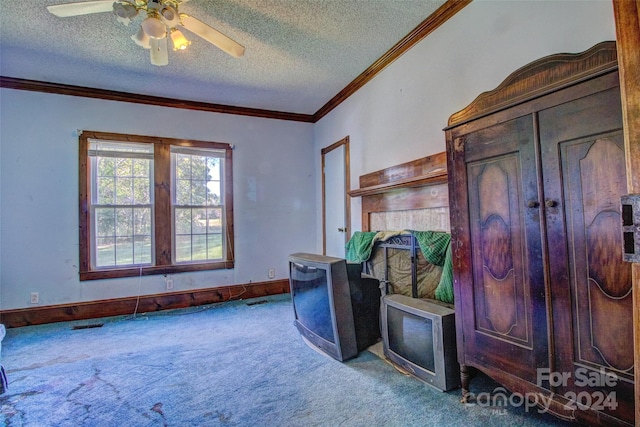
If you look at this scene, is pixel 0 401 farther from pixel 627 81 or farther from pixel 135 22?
pixel 627 81

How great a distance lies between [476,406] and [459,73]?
2113 millimetres

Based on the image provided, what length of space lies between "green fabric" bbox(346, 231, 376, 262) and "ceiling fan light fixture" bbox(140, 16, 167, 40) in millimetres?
2229

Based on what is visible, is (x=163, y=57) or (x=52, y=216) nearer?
(x=163, y=57)

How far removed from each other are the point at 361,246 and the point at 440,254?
901 millimetres

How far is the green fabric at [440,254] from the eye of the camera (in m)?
2.06

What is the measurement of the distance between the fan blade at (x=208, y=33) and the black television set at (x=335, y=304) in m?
1.62

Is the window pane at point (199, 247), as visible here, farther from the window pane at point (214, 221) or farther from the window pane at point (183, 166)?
the window pane at point (183, 166)

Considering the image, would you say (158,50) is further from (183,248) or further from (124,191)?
(183,248)

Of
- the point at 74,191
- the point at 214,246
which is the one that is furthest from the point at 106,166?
the point at 214,246

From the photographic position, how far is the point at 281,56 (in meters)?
2.96

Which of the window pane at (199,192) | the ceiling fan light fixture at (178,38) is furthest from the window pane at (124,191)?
the ceiling fan light fixture at (178,38)

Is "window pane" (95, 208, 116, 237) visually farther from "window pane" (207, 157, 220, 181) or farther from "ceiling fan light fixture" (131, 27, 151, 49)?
"ceiling fan light fixture" (131, 27, 151, 49)

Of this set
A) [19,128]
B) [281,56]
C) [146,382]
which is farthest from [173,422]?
[19,128]

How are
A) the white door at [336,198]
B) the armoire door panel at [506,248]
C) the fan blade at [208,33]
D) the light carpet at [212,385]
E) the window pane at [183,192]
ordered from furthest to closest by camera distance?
1. the window pane at [183,192]
2. the white door at [336,198]
3. the fan blade at [208,33]
4. the light carpet at [212,385]
5. the armoire door panel at [506,248]
